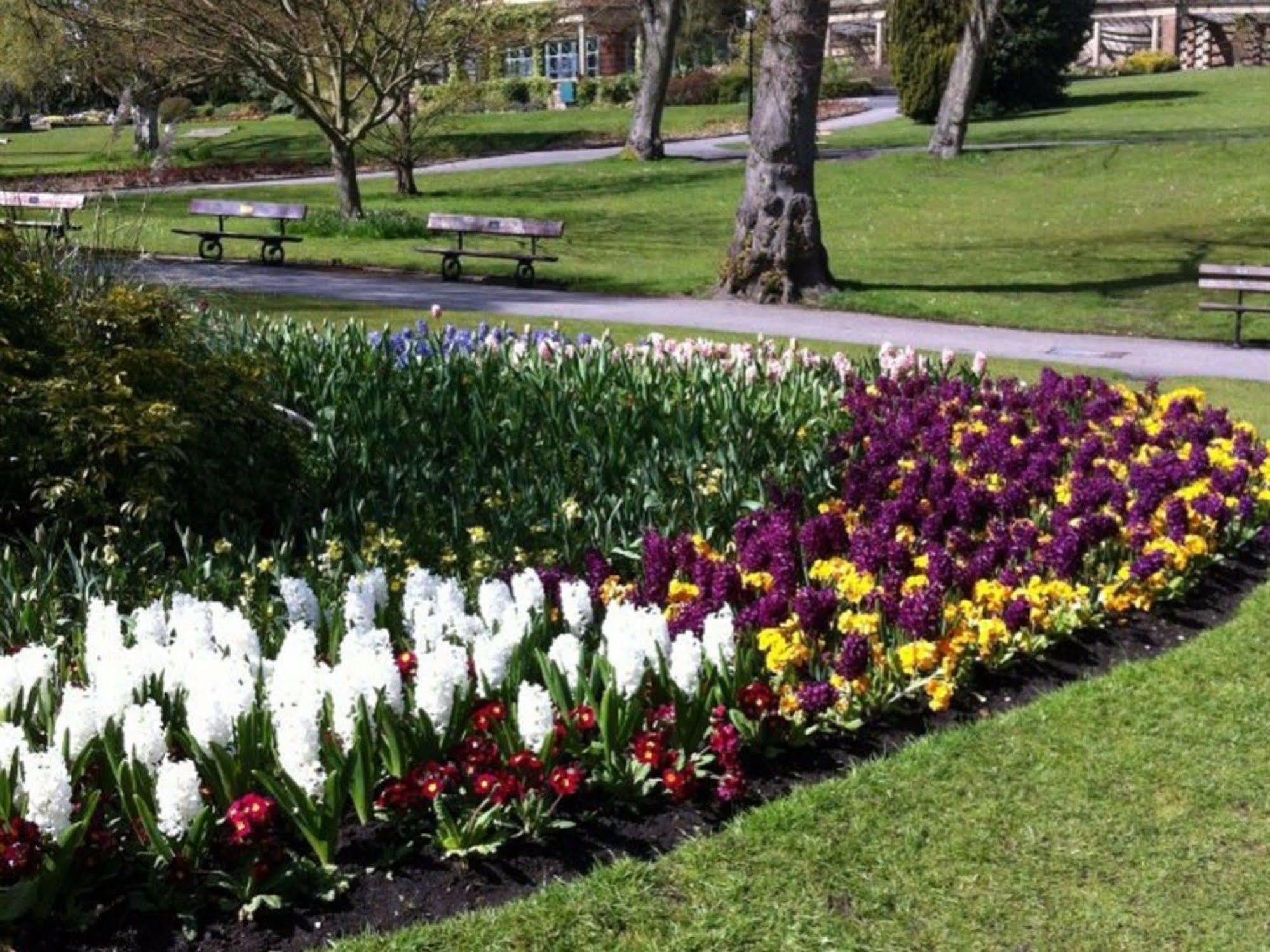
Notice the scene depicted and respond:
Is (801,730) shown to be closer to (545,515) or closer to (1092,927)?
(1092,927)

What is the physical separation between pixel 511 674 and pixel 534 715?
0.36m

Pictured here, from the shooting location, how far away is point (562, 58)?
2694 inches

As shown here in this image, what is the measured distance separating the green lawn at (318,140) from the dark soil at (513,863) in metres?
31.4

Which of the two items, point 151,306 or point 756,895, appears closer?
point 756,895

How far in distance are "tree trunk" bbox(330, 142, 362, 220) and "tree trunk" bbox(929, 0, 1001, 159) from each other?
11.5 m

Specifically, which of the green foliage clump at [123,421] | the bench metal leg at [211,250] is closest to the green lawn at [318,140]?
the bench metal leg at [211,250]

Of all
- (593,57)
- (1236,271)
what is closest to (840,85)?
(593,57)

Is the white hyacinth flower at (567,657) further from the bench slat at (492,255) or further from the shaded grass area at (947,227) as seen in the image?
the bench slat at (492,255)

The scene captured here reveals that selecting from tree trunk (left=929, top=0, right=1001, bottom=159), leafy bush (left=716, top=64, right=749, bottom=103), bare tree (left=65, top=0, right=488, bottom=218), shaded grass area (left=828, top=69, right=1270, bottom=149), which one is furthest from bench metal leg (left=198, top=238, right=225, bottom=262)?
leafy bush (left=716, top=64, right=749, bottom=103)

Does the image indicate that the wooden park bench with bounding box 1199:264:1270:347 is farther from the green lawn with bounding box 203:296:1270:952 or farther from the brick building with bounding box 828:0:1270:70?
the brick building with bounding box 828:0:1270:70

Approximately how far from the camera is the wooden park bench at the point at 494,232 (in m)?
19.7

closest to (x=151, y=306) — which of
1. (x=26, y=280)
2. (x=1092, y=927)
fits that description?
(x=26, y=280)

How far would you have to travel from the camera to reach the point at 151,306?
7.46 meters

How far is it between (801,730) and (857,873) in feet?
2.68
